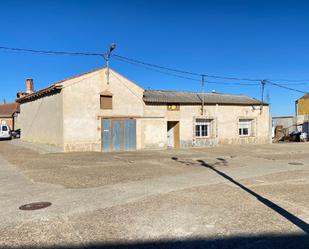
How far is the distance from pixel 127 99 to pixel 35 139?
324 inches

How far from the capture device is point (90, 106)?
20.7 m

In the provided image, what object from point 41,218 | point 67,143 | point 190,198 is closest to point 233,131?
point 67,143

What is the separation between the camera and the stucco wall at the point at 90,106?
19.9 meters

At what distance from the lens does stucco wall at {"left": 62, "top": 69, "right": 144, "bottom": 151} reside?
19.9m

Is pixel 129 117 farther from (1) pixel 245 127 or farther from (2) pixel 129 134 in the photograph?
(1) pixel 245 127

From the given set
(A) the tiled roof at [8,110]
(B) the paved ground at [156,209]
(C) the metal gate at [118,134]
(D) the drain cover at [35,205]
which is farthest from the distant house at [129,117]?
(A) the tiled roof at [8,110]

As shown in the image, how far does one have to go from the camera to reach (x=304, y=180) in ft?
35.0

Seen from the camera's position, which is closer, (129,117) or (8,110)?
(129,117)

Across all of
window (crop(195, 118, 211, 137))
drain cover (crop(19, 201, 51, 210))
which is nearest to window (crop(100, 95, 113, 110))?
window (crop(195, 118, 211, 137))

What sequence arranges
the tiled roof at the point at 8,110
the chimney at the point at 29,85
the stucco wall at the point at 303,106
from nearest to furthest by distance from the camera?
the chimney at the point at 29,85 → the tiled roof at the point at 8,110 → the stucco wall at the point at 303,106

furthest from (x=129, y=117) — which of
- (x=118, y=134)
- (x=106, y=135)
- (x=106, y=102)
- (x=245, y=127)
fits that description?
(x=245, y=127)

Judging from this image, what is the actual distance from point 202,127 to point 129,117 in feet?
20.9

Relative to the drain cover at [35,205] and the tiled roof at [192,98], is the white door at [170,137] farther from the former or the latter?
the drain cover at [35,205]

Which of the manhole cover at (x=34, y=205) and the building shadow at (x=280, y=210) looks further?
the manhole cover at (x=34, y=205)
